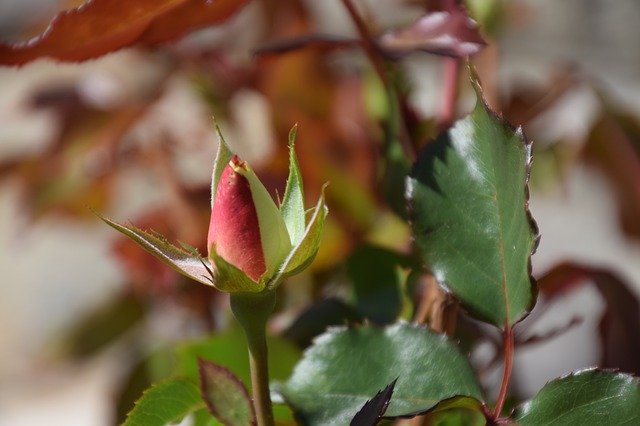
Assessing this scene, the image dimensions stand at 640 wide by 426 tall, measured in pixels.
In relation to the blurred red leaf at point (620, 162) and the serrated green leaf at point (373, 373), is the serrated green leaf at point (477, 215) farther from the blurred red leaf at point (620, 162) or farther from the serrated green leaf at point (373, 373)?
the blurred red leaf at point (620, 162)

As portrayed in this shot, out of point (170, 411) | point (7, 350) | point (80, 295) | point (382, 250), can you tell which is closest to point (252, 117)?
point (80, 295)

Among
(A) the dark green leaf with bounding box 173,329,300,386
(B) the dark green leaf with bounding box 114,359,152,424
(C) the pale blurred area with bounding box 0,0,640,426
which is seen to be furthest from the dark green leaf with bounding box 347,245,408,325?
(C) the pale blurred area with bounding box 0,0,640,426

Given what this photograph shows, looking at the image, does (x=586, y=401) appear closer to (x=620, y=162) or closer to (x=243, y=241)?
(x=243, y=241)

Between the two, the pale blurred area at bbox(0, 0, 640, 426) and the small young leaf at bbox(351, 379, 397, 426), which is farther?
the pale blurred area at bbox(0, 0, 640, 426)

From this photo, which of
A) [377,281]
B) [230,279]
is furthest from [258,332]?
[377,281]

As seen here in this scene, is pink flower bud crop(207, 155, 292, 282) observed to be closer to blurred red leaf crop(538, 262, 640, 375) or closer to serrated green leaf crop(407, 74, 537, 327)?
serrated green leaf crop(407, 74, 537, 327)
